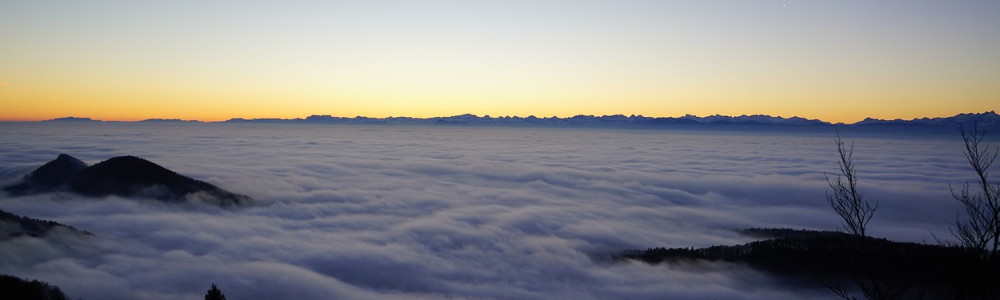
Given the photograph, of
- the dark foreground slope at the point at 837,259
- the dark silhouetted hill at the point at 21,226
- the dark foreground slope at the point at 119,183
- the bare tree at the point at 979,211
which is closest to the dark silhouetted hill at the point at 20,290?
the dark silhouetted hill at the point at 21,226

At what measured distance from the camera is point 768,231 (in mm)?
65062

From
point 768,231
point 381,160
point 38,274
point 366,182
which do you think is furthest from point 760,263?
point 381,160

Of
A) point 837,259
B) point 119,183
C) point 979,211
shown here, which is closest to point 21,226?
point 119,183

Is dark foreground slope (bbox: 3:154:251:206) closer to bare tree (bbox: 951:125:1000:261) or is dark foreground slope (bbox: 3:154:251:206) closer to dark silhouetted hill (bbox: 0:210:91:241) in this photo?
dark silhouetted hill (bbox: 0:210:91:241)

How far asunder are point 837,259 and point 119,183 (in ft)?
269

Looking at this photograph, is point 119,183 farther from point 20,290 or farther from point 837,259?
point 837,259

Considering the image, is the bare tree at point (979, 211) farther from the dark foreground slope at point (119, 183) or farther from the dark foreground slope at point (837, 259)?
the dark foreground slope at point (119, 183)

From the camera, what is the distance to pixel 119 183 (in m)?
66.4

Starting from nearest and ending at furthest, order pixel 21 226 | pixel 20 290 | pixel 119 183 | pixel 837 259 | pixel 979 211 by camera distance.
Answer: pixel 979 211
pixel 20 290
pixel 21 226
pixel 837 259
pixel 119 183

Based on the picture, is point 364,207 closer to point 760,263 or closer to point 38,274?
point 38,274

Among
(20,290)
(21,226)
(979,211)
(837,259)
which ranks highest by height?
(979,211)

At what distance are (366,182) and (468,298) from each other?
5987 cm

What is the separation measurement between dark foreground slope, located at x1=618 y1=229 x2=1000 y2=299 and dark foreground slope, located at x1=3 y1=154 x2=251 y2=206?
5389 centimetres

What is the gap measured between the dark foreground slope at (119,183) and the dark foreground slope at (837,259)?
5389cm
